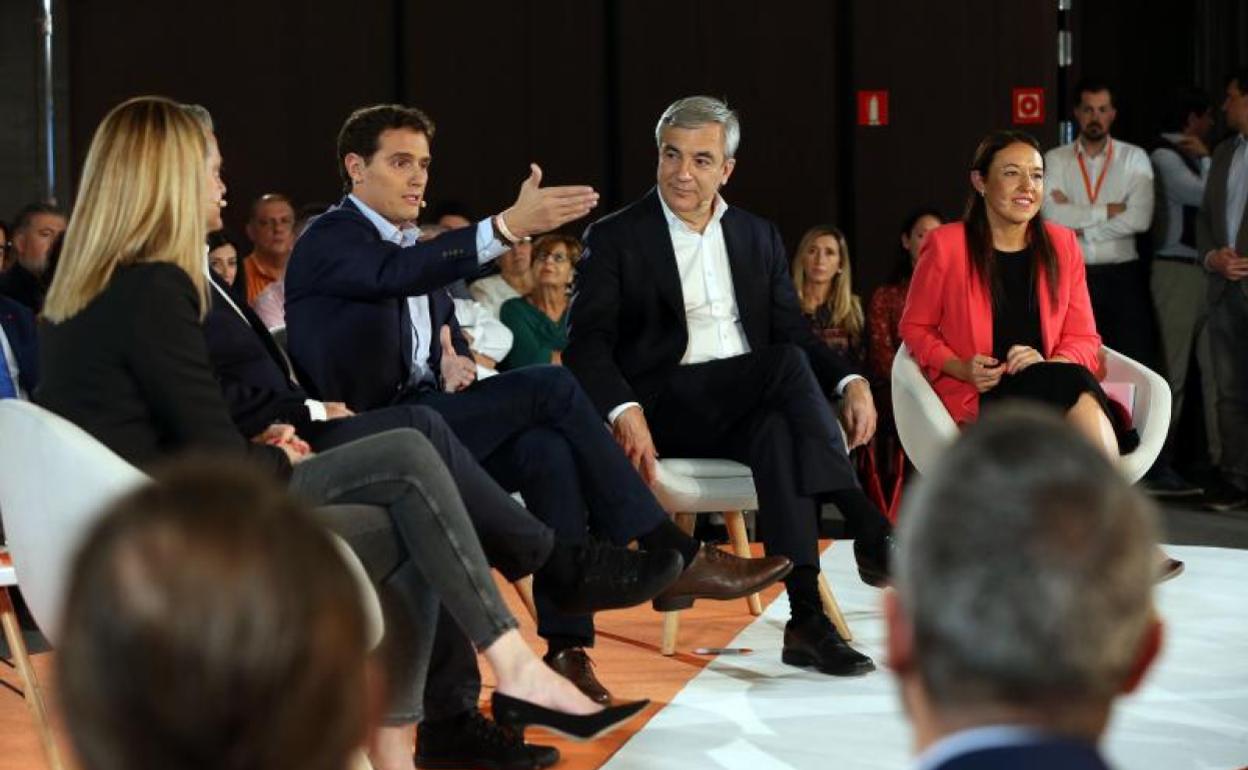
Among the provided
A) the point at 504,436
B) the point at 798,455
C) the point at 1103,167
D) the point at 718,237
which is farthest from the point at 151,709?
the point at 1103,167

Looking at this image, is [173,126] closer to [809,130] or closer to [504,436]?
[504,436]

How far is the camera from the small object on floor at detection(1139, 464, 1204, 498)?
24.1ft

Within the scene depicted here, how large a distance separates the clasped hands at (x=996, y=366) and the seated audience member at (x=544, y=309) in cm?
224

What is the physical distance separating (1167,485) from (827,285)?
175 cm

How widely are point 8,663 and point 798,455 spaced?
5.87ft

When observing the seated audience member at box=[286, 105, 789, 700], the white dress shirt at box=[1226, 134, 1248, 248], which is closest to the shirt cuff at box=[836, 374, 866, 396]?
the seated audience member at box=[286, 105, 789, 700]

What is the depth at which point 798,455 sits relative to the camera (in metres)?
4.08

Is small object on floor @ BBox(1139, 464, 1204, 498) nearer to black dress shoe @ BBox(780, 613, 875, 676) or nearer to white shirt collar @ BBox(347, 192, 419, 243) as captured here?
black dress shoe @ BBox(780, 613, 875, 676)

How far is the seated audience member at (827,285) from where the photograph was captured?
681 cm

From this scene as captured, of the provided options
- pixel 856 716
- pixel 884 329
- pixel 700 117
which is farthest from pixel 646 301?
pixel 884 329

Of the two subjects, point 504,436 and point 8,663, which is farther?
point 8,663

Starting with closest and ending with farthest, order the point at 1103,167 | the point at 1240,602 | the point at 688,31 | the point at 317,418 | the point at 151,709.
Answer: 1. the point at 151,709
2. the point at 317,418
3. the point at 1240,602
4. the point at 1103,167
5. the point at 688,31

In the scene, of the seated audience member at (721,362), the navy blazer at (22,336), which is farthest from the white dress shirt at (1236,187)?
the navy blazer at (22,336)

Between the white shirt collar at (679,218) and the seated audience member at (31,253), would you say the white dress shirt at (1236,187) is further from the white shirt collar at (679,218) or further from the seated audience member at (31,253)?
the seated audience member at (31,253)
